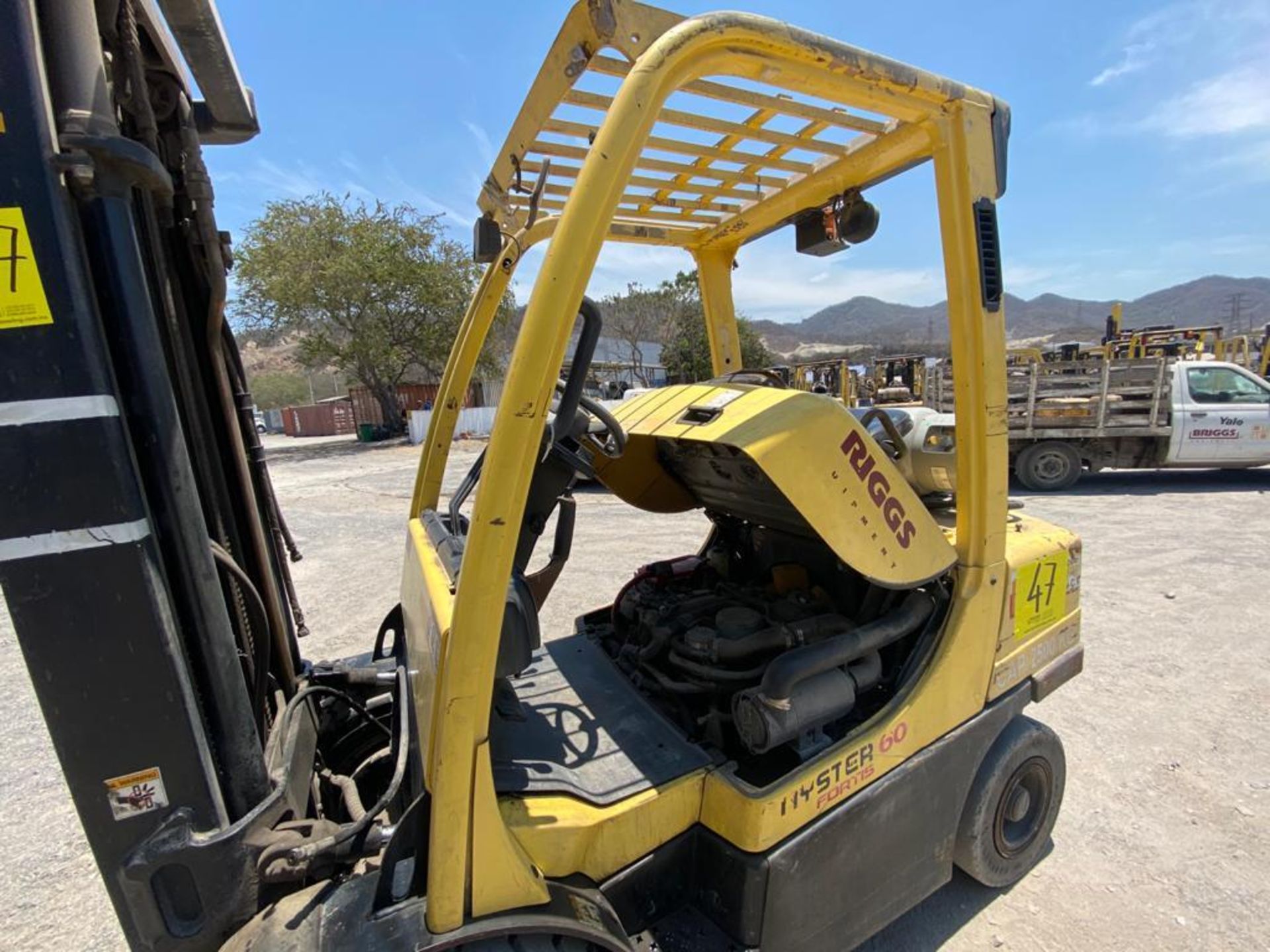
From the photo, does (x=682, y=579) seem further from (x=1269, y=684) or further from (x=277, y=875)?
(x=1269, y=684)

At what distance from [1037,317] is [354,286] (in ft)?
473

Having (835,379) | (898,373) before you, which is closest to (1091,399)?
(835,379)

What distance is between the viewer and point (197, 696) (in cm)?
145

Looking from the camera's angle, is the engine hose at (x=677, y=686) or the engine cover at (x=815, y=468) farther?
the engine hose at (x=677, y=686)

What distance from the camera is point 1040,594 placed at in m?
2.58

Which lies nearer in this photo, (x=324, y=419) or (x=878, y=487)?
(x=878, y=487)

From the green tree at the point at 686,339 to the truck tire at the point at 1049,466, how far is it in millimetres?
24310

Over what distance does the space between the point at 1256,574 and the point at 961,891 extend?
20.0 ft

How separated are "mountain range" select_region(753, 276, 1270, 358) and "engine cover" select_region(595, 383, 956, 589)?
7576cm

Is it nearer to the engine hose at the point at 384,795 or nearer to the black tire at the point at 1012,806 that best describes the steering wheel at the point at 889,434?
the black tire at the point at 1012,806

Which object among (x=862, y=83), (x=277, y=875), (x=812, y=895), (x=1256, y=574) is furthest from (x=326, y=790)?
(x=1256, y=574)

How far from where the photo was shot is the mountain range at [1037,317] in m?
92.3

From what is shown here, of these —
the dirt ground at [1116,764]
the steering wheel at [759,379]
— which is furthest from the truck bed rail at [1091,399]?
the steering wheel at [759,379]

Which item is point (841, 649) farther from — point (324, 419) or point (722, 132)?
point (324, 419)
